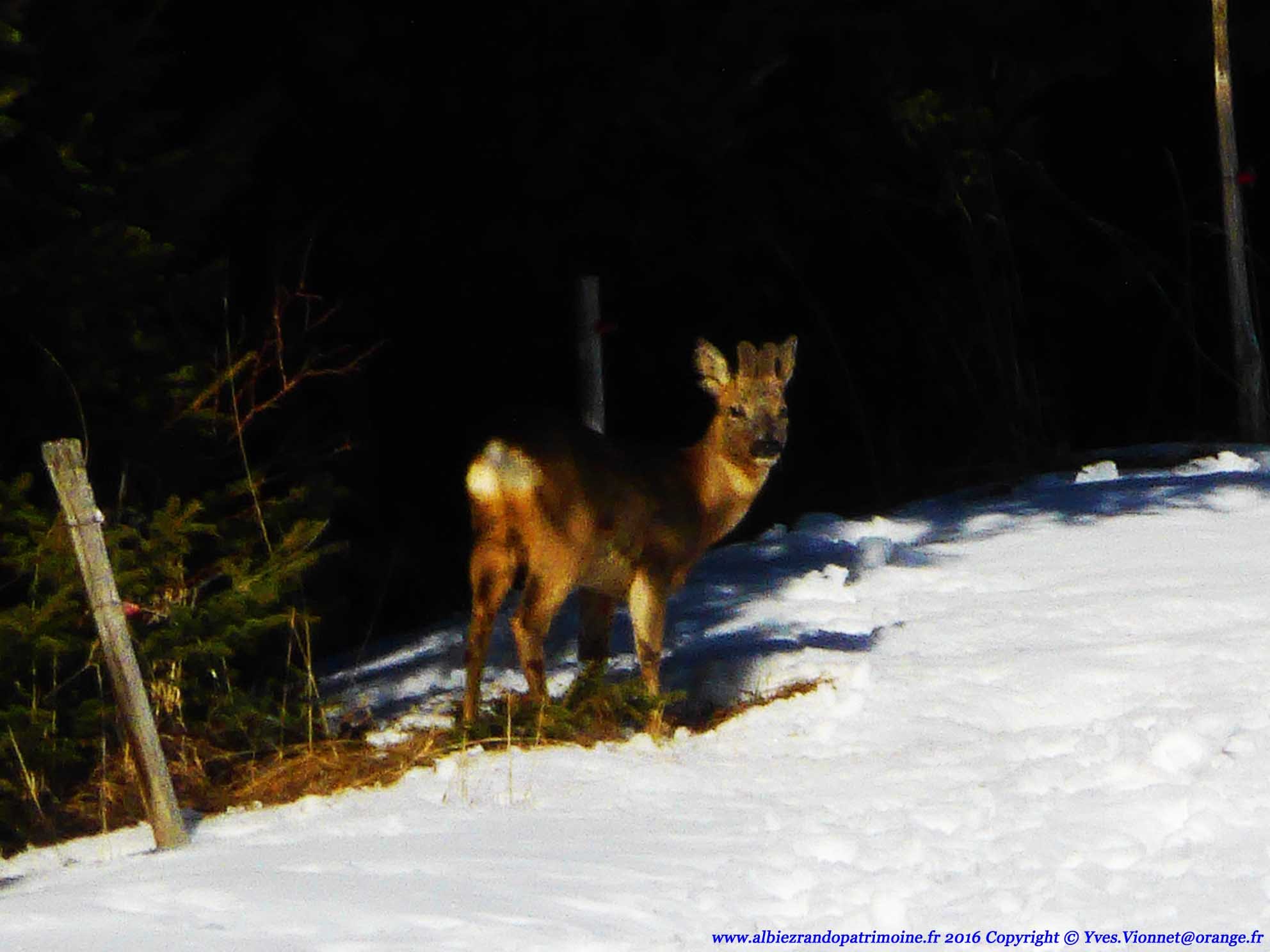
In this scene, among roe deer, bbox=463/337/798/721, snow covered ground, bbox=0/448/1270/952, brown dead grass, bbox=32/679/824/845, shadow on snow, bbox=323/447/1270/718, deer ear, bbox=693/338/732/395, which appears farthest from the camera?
shadow on snow, bbox=323/447/1270/718

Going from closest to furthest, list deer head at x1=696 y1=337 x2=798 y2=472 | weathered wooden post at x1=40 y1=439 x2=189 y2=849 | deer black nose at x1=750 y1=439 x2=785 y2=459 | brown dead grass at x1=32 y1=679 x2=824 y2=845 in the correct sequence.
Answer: weathered wooden post at x1=40 y1=439 x2=189 y2=849 < brown dead grass at x1=32 y1=679 x2=824 y2=845 < deer black nose at x1=750 y1=439 x2=785 y2=459 < deer head at x1=696 y1=337 x2=798 y2=472

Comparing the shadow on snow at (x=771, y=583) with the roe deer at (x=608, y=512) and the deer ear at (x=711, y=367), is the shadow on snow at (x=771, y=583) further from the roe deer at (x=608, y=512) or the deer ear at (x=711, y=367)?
the deer ear at (x=711, y=367)

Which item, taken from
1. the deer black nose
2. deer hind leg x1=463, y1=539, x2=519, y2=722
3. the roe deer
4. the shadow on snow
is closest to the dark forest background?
the roe deer

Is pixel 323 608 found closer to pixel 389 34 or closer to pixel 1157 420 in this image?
pixel 389 34

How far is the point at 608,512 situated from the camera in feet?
29.7

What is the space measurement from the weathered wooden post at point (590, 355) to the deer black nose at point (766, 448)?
2.30 meters

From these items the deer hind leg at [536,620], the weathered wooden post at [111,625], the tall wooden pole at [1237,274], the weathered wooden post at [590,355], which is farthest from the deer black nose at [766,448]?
the tall wooden pole at [1237,274]

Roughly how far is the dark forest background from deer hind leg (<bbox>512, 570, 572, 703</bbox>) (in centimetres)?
64

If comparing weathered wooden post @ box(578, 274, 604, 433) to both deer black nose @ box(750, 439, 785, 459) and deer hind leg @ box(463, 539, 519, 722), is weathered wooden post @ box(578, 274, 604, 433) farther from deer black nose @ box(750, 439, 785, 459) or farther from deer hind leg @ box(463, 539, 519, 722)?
deer hind leg @ box(463, 539, 519, 722)

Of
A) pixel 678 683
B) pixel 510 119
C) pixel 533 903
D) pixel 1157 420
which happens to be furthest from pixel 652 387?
pixel 533 903

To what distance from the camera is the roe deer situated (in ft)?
28.6

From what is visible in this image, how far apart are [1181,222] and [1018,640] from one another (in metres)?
12.4

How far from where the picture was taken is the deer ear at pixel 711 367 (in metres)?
9.44

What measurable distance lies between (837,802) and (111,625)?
231cm
